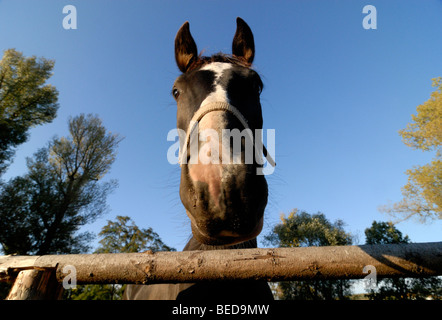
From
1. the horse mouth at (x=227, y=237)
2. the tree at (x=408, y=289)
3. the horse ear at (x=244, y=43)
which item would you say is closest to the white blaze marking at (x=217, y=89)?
the horse ear at (x=244, y=43)

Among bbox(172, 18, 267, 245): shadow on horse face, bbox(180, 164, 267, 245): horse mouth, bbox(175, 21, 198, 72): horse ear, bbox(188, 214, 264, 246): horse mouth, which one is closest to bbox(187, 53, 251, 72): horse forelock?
bbox(175, 21, 198, 72): horse ear

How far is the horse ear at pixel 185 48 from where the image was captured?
8.63ft

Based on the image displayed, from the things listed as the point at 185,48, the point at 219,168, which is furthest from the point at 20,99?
the point at 219,168

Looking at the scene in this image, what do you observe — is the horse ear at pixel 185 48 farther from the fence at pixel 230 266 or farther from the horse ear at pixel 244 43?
the fence at pixel 230 266

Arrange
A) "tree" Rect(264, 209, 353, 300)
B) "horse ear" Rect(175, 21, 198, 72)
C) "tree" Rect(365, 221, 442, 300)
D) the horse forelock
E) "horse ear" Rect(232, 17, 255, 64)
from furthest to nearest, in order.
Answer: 1. "tree" Rect(264, 209, 353, 300)
2. "tree" Rect(365, 221, 442, 300)
3. "horse ear" Rect(232, 17, 255, 64)
4. "horse ear" Rect(175, 21, 198, 72)
5. the horse forelock

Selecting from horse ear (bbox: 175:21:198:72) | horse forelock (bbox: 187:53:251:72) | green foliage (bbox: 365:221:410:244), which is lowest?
horse forelock (bbox: 187:53:251:72)

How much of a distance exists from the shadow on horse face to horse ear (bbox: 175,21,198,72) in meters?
0.80

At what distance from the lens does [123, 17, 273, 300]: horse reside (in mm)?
1159

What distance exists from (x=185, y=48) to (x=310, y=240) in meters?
21.6

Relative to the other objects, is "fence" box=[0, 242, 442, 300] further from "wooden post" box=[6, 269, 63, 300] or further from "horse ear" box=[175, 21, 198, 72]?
"horse ear" box=[175, 21, 198, 72]

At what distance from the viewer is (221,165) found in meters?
1.24

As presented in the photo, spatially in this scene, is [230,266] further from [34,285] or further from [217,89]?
[217,89]
